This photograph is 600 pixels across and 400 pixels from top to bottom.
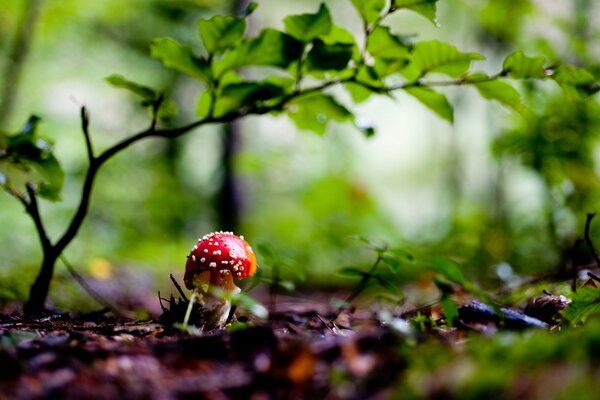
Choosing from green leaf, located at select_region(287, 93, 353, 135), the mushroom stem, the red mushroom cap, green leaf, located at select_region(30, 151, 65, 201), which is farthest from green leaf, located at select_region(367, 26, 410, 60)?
A: green leaf, located at select_region(30, 151, 65, 201)

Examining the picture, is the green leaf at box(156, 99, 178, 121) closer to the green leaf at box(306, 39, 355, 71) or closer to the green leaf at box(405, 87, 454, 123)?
the green leaf at box(306, 39, 355, 71)

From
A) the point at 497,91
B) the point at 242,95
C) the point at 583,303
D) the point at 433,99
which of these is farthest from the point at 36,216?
the point at 583,303

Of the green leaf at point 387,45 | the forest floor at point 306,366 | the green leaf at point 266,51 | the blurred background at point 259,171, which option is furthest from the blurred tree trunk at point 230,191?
the forest floor at point 306,366

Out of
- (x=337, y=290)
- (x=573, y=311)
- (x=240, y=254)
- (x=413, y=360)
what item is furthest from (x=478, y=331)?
(x=337, y=290)

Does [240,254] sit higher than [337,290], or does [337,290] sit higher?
[240,254]

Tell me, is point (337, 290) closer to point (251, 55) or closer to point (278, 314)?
point (278, 314)

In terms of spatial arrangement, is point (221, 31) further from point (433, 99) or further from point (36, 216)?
point (36, 216)
